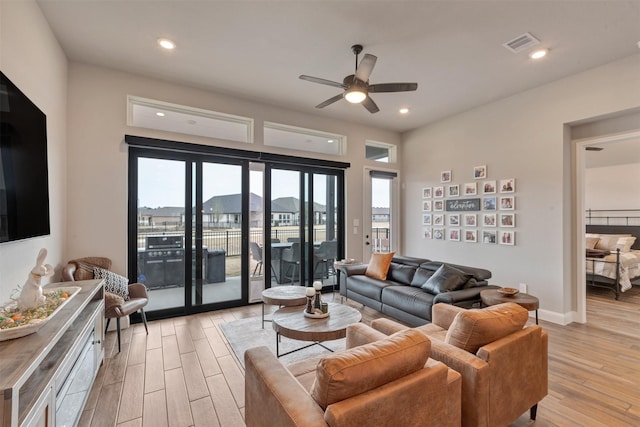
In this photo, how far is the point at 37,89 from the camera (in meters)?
2.57

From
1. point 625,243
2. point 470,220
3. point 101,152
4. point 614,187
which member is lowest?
point 625,243

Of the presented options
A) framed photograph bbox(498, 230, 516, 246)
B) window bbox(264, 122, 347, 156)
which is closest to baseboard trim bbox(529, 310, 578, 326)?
framed photograph bbox(498, 230, 516, 246)

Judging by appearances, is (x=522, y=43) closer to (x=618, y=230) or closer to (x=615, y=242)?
(x=615, y=242)

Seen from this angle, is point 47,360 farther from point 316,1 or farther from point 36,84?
point 316,1

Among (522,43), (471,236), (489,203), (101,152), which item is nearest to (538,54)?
(522,43)

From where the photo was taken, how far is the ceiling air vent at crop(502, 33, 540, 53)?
2.99 m

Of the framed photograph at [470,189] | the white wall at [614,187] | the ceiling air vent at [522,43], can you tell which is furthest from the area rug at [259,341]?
the white wall at [614,187]

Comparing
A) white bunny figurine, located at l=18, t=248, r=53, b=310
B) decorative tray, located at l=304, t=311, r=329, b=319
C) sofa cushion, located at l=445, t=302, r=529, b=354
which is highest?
white bunny figurine, located at l=18, t=248, r=53, b=310

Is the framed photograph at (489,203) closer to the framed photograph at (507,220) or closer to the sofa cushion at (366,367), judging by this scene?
the framed photograph at (507,220)

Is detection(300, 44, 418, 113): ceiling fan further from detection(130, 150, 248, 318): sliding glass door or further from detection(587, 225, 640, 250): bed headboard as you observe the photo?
detection(587, 225, 640, 250): bed headboard

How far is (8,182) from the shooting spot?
6.13 ft

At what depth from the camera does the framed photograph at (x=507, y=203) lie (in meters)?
4.39

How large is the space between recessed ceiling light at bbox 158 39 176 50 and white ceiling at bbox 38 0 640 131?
80 millimetres

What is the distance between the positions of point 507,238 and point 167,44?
17.0ft
